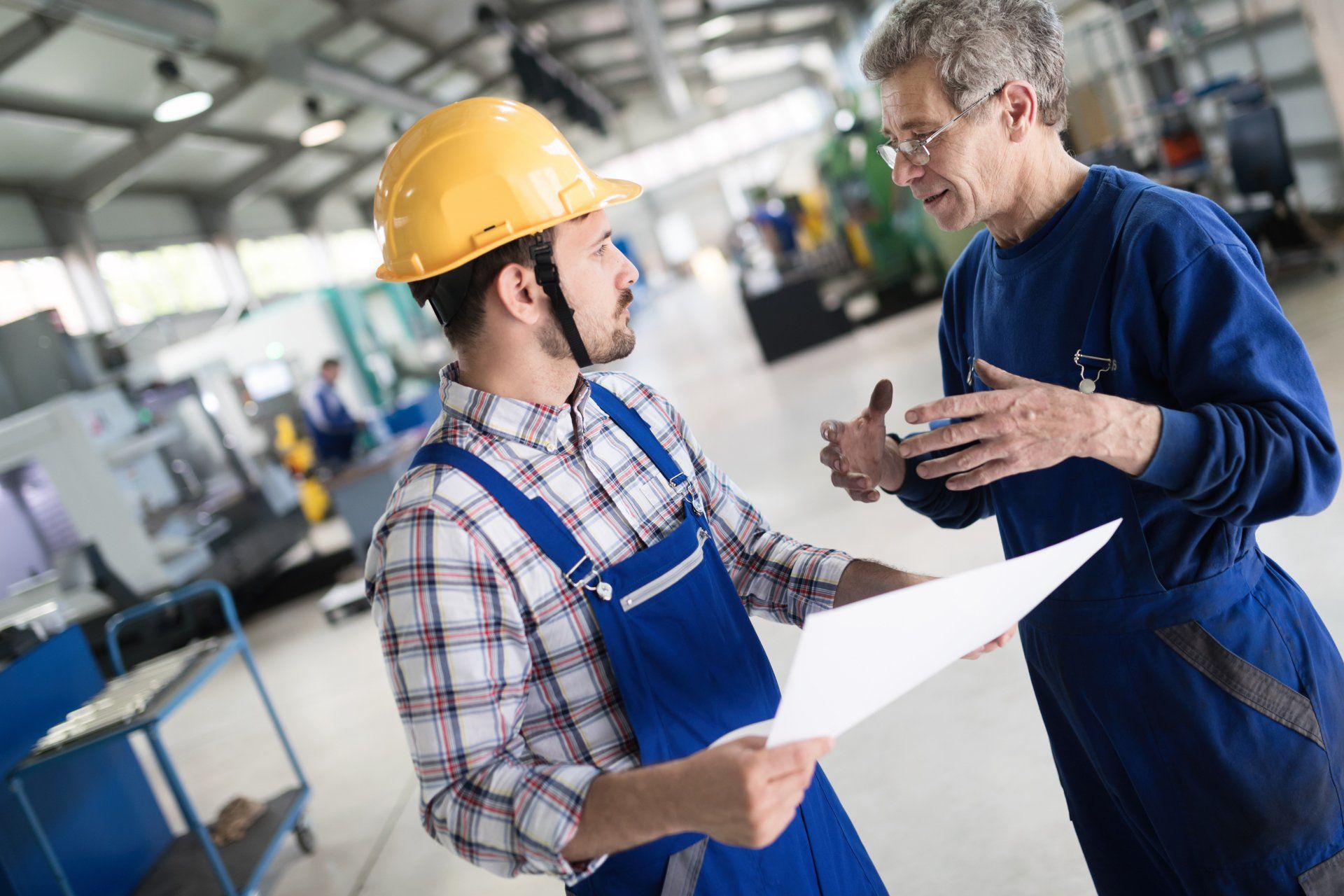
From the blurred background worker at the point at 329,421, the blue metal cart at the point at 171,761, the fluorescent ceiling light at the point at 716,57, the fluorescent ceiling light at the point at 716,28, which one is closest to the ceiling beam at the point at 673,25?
the fluorescent ceiling light at the point at 716,28

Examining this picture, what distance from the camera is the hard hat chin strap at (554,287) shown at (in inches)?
56.8

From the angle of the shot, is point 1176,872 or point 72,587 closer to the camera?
point 1176,872

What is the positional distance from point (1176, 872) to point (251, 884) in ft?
10.3

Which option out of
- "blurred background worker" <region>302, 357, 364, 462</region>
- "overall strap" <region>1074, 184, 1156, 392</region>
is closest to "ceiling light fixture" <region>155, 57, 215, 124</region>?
"blurred background worker" <region>302, 357, 364, 462</region>

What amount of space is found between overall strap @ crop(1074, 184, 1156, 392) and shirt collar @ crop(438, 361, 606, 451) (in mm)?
787

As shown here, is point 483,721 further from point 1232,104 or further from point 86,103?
point 86,103

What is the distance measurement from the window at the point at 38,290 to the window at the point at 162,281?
0.51m

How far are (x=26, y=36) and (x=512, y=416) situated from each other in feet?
34.6

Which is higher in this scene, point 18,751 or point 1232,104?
point 1232,104

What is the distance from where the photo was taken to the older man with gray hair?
130cm

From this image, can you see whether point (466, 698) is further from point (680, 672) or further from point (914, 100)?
point (914, 100)

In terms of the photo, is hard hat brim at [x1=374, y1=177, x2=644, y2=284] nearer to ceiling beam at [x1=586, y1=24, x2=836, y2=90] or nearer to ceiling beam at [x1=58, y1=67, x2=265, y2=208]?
A: ceiling beam at [x1=58, y1=67, x2=265, y2=208]

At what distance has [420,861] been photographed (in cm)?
382

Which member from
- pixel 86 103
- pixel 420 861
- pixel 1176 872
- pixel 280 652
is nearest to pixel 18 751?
pixel 420 861
